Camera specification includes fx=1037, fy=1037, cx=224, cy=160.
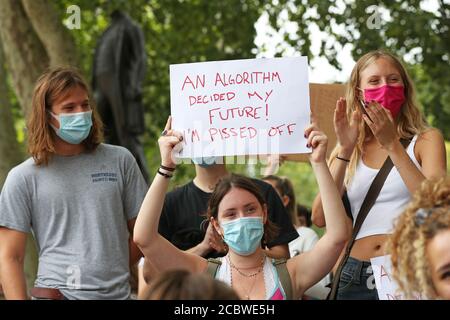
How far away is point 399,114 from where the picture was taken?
192 inches

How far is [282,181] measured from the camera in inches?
299

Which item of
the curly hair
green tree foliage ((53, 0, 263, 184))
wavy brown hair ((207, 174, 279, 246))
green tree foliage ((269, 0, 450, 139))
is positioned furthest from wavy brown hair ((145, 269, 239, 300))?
green tree foliage ((53, 0, 263, 184))

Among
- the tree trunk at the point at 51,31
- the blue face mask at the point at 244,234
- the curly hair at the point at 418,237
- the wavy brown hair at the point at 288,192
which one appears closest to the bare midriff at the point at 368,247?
the blue face mask at the point at 244,234

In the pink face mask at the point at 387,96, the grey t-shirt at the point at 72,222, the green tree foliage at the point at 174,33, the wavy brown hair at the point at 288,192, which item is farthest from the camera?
the green tree foliage at the point at 174,33

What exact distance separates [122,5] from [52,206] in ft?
26.5

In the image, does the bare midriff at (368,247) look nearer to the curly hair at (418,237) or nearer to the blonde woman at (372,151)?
the blonde woman at (372,151)

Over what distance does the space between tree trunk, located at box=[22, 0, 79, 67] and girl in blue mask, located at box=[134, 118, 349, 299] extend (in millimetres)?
7395

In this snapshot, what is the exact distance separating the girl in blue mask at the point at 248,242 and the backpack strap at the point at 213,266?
1cm

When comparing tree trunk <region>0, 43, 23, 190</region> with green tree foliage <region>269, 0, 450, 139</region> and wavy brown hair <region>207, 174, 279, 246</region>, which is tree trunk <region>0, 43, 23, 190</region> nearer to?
green tree foliage <region>269, 0, 450, 139</region>

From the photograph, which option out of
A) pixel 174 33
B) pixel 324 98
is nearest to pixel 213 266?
pixel 324 98

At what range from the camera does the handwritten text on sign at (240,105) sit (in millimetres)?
4652

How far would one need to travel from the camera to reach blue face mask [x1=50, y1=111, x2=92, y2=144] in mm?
4910

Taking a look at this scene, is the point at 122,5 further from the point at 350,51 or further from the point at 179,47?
the point at 350,51

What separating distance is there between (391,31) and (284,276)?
646 centimetres
